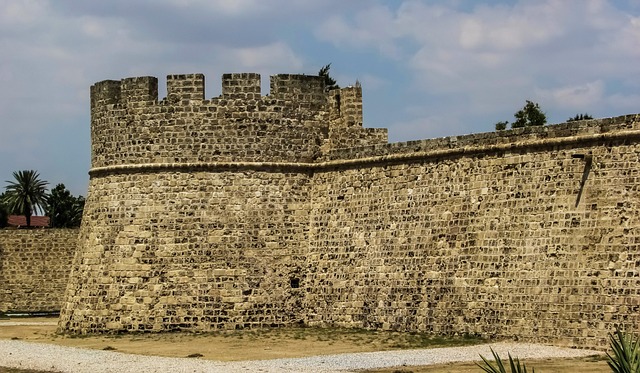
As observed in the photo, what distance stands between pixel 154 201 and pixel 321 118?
3.53 meters

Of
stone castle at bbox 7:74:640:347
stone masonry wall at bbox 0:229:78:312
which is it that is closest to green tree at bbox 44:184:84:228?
stone masonry wall at bbox 0:229:78:312

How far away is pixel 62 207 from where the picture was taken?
232ft

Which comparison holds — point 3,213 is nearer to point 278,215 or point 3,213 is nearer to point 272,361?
point 278,215

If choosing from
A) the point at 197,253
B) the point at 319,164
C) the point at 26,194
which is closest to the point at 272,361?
the point at 197,253

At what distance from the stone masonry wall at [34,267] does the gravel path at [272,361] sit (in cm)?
1578

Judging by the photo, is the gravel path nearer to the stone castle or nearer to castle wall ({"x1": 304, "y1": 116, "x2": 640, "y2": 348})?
castle wall ({"x1": 304, "y1": 116, "x2": 640, "y2": 348})

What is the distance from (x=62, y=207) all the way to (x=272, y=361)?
5637 centimetres

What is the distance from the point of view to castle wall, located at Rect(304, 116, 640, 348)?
16.6m

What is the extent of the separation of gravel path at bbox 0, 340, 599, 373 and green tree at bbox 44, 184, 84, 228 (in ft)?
172

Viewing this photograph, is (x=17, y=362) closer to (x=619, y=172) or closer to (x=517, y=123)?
(x=619, y=172)

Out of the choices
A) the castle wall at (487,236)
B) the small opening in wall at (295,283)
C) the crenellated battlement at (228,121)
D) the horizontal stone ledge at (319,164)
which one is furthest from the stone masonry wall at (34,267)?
the castle wall at (487,236)

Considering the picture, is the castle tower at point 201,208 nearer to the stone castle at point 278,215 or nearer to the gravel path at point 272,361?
the stone castle at point 278,215

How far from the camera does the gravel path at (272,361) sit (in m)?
15.3

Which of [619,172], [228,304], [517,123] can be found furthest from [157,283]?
[517,123]
